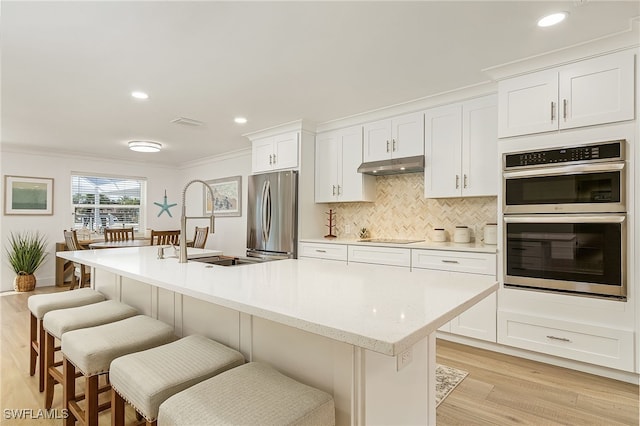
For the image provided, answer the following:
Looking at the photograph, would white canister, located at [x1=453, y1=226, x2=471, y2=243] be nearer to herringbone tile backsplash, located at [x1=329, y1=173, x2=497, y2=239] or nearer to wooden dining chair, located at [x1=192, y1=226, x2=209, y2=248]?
herringbone tile backsplash, located at [x1=329, y1=173, x2=497, y2=239]

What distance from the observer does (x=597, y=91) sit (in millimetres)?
2355

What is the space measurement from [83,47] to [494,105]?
326cm

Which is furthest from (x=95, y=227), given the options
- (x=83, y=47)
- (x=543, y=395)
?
(x=543, y=395)

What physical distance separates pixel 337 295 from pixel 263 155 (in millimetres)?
3687

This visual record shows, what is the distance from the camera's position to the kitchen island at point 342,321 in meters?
0.94

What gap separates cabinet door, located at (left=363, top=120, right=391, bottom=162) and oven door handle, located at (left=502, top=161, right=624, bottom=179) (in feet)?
4.28

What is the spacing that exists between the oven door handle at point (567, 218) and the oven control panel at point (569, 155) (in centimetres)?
39

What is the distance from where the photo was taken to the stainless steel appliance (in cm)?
227

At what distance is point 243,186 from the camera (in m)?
5.93

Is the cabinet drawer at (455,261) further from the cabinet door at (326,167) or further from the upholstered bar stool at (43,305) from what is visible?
the upholstered bar stool at (43,305)

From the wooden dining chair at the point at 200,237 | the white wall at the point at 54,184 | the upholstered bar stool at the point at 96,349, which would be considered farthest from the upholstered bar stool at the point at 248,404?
the white wall at the point at 54,184

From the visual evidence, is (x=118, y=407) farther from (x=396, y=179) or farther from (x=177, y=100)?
(x=396, y=179)

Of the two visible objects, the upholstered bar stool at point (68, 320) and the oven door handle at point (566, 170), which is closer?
the upholstered bar stool at point (68, 320)

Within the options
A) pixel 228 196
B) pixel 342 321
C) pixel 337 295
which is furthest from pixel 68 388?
pixel 228 196
